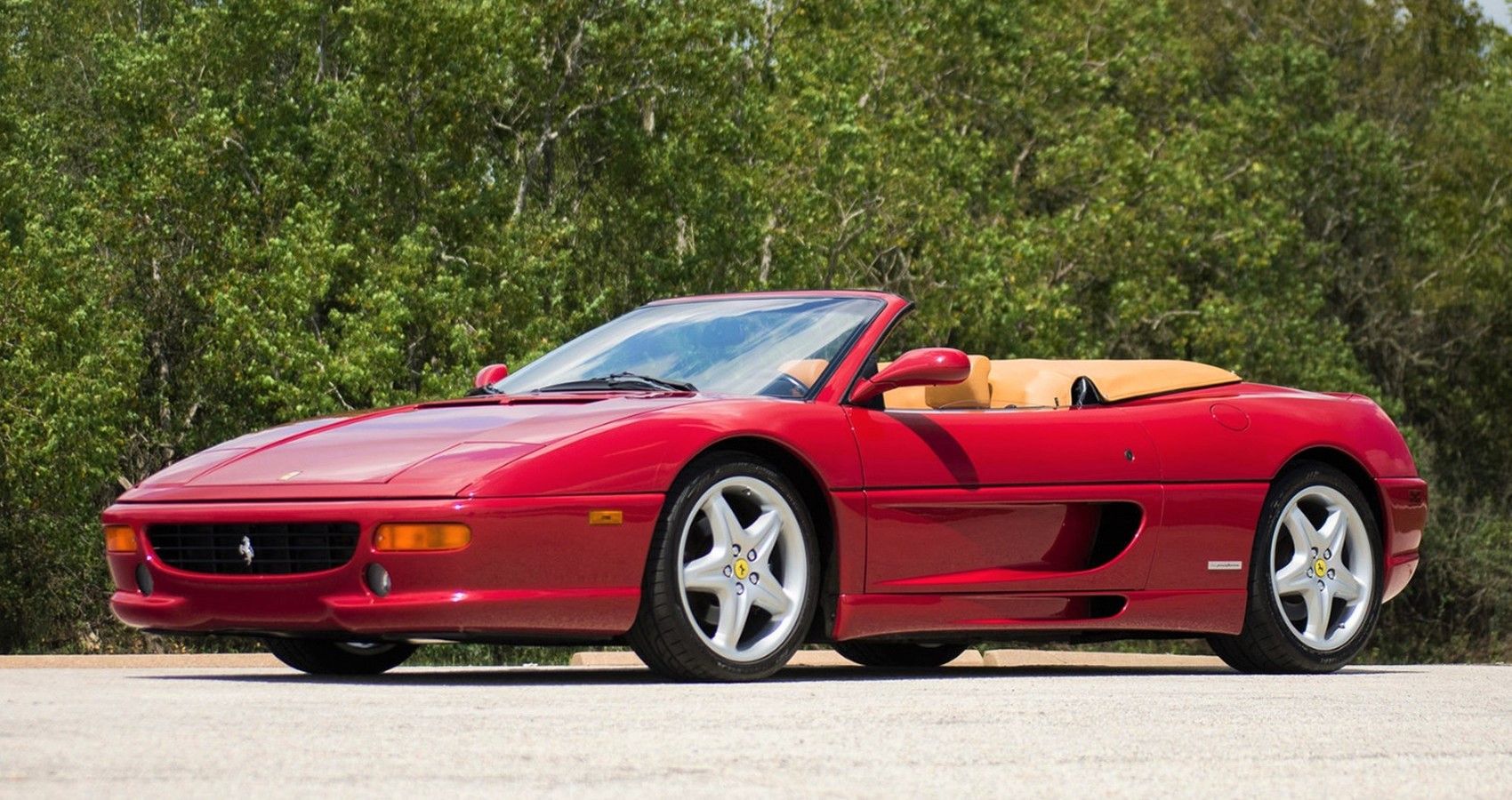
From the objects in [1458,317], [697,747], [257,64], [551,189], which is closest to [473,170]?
[551,189]

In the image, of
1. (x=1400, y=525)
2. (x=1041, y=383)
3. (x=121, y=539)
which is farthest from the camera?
(x=1400, y=525)

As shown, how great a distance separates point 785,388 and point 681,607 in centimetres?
106

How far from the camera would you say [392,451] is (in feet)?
23.7

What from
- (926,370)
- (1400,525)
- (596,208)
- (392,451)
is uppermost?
(596,208)

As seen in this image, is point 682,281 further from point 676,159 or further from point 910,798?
point 910,798

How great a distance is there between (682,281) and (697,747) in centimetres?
3584

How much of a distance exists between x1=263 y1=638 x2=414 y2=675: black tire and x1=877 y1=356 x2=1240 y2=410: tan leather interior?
82.8 inches

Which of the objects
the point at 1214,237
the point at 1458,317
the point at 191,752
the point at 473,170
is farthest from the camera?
the point at 1458,317

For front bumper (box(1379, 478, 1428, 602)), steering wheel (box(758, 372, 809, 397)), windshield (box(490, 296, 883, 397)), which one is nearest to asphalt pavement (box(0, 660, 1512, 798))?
steering wheel (box(758, 372, 809, 397))

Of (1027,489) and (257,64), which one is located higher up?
(257,64)

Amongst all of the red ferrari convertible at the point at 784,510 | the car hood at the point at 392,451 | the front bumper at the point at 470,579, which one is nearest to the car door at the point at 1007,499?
the red ferrari convertible at the point at 784,510

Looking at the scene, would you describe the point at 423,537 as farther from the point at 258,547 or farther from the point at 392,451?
the point at 258,547

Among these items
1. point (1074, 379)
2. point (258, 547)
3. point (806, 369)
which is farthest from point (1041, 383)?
point (258, 547)

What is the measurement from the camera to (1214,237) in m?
43.9
